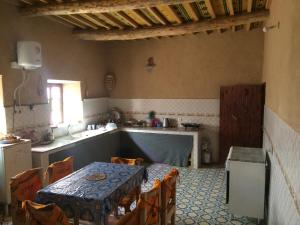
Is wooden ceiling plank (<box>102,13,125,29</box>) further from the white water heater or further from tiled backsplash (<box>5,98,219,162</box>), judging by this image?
tiled backsplash (<box>5,98,219,162</box>)

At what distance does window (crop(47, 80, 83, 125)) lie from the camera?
4.98m

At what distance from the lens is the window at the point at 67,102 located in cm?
498

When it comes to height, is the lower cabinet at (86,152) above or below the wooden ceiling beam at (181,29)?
below

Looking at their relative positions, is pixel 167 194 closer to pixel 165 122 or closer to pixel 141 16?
pixel 141 16

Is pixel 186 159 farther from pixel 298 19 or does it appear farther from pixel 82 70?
pixel 298 19

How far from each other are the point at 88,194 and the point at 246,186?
194cm

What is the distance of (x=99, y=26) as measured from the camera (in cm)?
488

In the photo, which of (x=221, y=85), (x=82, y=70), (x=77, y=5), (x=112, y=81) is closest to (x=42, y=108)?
(x=82, y=70)

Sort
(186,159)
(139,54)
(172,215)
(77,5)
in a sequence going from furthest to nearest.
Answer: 1. (139,54)
2. (186,159)
3. (77,5)
4. (172,215)

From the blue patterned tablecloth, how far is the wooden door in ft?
10.2

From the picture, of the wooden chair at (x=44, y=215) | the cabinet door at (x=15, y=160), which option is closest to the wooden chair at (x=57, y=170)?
the cabinet door at (x=15, y=160)

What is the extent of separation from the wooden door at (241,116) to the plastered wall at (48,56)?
2.78m

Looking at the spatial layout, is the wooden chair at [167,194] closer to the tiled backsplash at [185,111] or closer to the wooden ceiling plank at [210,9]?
the wooden ceiling plank at [210,9]

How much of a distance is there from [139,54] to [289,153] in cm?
467
